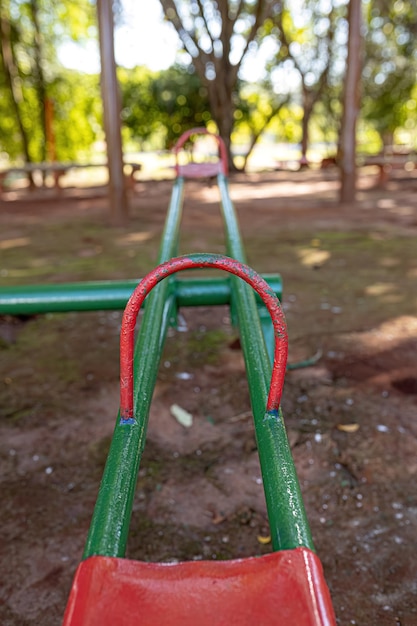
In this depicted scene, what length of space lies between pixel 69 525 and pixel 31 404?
91cm

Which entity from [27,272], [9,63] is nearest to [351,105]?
[27,272]

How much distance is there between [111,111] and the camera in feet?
21.0

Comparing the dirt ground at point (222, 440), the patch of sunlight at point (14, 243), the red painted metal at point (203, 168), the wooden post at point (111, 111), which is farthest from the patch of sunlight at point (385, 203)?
the red painted metal at point (203, 168)

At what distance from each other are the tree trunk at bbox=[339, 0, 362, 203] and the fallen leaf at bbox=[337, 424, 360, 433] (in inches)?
241

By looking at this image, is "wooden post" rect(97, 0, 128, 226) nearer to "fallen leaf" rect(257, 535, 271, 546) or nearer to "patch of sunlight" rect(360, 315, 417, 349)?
"patch of sunlight" rect(360, 315, 417, 349)

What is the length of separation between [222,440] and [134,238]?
4.35m

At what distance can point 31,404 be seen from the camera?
8.67ft

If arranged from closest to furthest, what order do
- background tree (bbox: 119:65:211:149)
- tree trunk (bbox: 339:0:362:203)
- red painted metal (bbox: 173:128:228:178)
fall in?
red painted metal (bbox: 173:128:228:178)
tree trunk (bbox: 339:0:362:203)
background tree (bbox: 119:65:211:149)

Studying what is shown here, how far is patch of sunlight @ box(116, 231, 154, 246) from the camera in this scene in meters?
6.14

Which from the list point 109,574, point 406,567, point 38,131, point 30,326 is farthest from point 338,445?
point 38,131

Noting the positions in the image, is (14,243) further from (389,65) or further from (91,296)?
(389,65)

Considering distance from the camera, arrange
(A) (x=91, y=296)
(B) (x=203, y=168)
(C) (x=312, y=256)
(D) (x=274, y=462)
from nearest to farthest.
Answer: (D) (x=274, y=462) → (A) (x=91, y=296) → (B) (x=203, y=168) → (C) (x=312, y=256)

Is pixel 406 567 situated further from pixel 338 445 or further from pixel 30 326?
pixel 30 326

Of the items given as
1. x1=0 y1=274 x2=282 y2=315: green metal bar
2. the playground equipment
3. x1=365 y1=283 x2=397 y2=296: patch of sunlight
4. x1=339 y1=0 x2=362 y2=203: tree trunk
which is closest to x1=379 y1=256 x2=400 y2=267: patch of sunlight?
x1=365 y1=283 x2=397 y2=296: patch of sunlight
